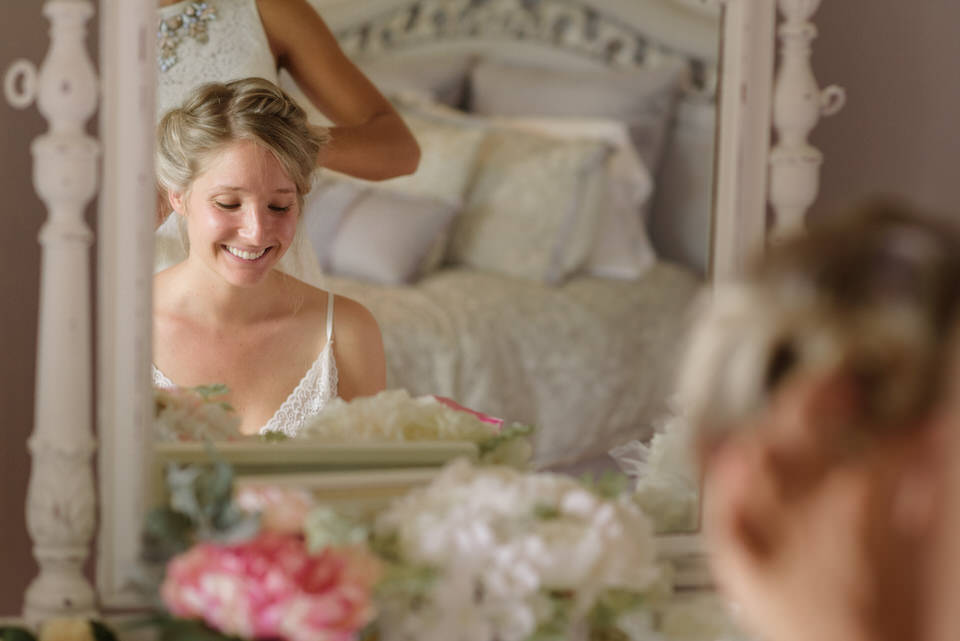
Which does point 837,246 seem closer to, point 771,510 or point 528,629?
point 771,510

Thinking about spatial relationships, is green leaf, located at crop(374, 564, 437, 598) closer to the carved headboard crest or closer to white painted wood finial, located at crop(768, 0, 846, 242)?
white painted wood finial, located at crop(768, 0, 846, 242)

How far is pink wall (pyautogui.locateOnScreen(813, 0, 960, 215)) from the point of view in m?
1.07

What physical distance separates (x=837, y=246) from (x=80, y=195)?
1.79 ft

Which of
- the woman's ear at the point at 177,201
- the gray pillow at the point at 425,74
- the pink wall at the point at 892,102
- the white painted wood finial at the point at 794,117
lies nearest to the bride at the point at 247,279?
the woman's ear at the point at 177,201

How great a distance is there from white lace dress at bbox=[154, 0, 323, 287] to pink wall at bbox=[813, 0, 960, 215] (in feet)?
1.85

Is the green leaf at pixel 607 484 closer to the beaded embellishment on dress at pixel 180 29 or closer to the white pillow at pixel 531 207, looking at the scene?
the white pillow at pixel 531 207

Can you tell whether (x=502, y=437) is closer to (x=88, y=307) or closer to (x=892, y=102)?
(x=88, y=307)

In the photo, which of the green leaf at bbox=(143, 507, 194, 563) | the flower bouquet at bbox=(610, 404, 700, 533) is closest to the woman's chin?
the green leaf at bbox=(143, 507, 194, 563)

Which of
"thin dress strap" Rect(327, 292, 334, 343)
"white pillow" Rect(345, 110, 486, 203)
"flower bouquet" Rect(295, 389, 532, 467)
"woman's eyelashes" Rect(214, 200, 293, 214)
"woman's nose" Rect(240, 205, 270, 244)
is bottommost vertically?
"flower bouquet" Rect(295, 389, 532, 467)

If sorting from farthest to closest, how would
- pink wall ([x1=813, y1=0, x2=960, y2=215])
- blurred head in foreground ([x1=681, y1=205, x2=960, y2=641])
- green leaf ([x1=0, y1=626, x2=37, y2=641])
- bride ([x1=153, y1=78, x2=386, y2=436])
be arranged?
pink wall ([x1=813, y1=0, x2=960, y2=215])
bride ([x1=153, y1=78, x2=386, y2=436])
green leaf ([x1=0, y1=626, x2=37, y2=641])
blurred head in foreground ([x1=681, y1=205, x2=960, y2=641])

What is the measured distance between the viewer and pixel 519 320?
3.26ft

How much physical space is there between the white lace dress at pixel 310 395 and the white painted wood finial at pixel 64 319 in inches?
6.2

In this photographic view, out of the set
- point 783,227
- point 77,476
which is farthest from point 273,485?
point 783,227

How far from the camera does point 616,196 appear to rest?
1.04 metres
